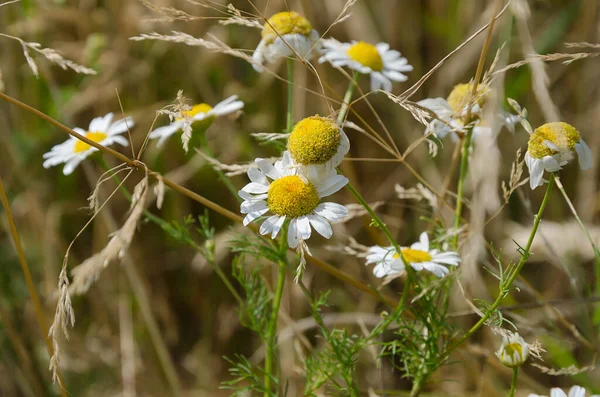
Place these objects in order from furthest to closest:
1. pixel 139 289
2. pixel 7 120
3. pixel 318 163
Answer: pixel 7 120 < pixel 139 289 < pixel 318 163

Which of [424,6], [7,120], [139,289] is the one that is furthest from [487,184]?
[7,120]

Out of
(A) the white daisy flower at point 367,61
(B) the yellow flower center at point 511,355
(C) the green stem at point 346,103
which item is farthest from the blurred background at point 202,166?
(B) the yellow flower center at point 511,355

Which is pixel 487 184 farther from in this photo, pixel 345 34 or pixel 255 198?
pixel 345 34

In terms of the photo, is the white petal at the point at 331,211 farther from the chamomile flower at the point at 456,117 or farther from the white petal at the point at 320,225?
the chamomile flower at the point at 456,117

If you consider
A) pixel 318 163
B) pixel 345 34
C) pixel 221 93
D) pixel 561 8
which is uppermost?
pixel 318 163

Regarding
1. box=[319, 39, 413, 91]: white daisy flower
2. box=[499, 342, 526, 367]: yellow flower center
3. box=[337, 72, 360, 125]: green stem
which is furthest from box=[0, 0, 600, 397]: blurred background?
box=[499, 342, 526, 367]: yellow flower center

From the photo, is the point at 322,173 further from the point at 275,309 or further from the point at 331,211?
the point at 275,309

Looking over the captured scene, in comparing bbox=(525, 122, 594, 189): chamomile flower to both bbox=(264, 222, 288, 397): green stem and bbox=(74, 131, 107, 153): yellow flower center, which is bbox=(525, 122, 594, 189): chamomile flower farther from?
bbox=(74, 131, 107, 153): yellow flower center
